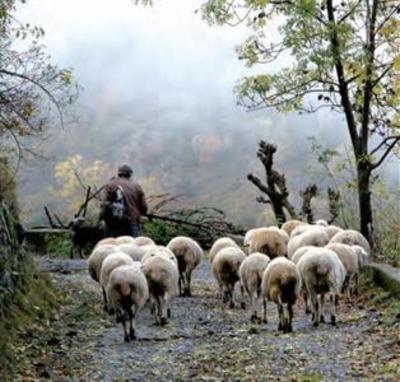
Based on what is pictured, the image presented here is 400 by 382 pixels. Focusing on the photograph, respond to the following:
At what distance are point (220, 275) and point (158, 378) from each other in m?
4.47

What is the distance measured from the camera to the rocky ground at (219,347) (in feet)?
25.0

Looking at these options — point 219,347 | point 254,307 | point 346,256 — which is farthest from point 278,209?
point 219,347

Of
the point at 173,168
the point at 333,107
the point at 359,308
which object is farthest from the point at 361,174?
the point at 173,168

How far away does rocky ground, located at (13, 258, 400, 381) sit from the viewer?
761 centimetres

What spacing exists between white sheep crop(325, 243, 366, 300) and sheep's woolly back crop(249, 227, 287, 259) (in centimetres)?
149

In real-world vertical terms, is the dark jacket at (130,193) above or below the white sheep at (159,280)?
above

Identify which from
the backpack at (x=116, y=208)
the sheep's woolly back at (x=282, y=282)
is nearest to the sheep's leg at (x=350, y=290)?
the sheep's woolly back at (x=282, y=282)

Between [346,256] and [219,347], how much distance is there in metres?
3.21

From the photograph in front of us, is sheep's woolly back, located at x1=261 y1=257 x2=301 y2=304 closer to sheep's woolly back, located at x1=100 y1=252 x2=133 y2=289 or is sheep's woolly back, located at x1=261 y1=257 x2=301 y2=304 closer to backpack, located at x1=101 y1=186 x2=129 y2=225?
sheep's woolly back, located at x1=100 y1=252 x2=133 y2=289

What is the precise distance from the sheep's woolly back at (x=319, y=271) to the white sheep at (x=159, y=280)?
170 cm

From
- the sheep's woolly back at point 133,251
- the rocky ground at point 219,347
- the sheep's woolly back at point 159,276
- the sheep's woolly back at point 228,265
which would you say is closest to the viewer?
the rocky ground at point 219,347

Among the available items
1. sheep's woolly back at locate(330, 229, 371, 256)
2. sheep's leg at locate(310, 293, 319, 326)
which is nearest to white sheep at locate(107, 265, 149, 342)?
sheep's leg at locate(310, 293, 319, 326)

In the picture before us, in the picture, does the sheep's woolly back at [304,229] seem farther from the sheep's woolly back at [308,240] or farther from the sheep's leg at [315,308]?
the sheep's leg at [315,308]

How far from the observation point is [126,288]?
9.30 metres
